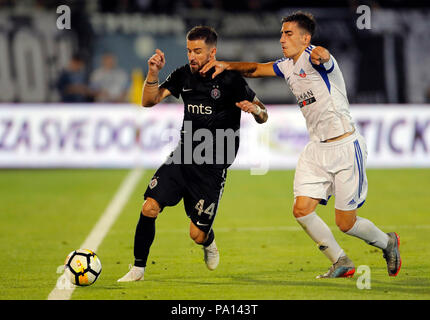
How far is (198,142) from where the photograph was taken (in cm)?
705

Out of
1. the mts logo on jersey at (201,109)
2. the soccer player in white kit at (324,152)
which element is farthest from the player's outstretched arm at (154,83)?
the soccer player in white kit at (324,152)

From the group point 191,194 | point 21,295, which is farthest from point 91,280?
point 191,194

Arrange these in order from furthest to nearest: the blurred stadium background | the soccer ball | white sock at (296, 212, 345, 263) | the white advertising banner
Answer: the white advertising banner < the blurred stadium background < white sock at (296, 212, 345, 263) < the soccer ball

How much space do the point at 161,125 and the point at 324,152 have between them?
9.61m

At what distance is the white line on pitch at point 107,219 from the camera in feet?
20.9

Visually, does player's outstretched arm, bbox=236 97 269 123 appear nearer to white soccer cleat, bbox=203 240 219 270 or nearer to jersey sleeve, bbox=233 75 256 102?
jersey sleeve, bbox=233 75 256 102

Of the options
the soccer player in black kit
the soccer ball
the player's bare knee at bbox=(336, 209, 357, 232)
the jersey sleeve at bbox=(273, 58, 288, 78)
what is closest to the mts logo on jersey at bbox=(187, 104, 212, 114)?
the soccer player in black kit

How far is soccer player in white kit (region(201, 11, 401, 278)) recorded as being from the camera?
6.75m

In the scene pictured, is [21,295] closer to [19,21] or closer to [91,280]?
[91,280]

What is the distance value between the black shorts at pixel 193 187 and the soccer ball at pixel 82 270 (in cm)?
71

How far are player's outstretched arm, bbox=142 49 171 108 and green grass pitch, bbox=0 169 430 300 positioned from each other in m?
1.46

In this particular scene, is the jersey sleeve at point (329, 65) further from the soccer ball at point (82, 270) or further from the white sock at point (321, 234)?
the soccer ball at point (82, 270)

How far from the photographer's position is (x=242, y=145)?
631 inches

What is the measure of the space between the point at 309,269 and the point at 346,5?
14.4 meters
